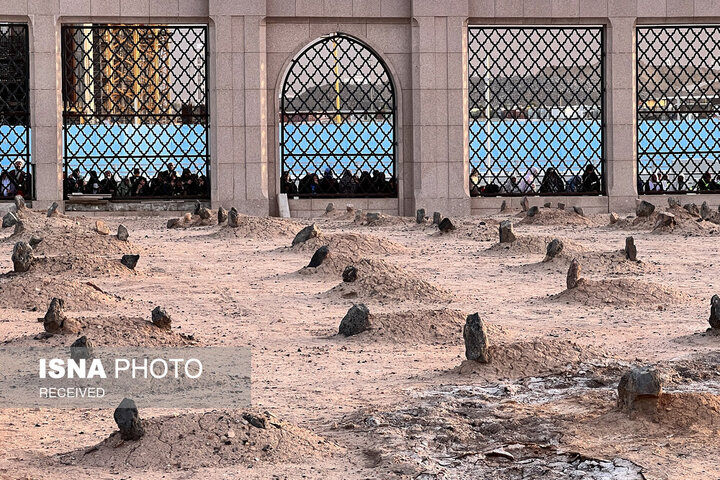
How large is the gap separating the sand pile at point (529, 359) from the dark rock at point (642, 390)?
989 mm

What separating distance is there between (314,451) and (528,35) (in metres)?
15.1

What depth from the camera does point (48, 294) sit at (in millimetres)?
7574

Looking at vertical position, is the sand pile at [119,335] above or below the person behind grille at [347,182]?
below

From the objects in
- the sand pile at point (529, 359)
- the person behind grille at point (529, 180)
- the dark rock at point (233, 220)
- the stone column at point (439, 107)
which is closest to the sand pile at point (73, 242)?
the dark rock at point (233, 220)

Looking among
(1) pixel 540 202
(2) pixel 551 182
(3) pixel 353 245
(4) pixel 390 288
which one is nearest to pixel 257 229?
(3) pixel 353 245

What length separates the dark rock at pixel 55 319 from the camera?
6.14 metres

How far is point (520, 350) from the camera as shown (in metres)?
5.67

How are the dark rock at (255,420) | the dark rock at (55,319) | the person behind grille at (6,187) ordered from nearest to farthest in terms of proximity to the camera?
the dark rock at (255,420), the dark rock at (55,319), the person behind grille at (6,187)

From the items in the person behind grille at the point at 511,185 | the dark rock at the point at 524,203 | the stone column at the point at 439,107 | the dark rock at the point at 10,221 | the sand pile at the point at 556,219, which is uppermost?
the stone column at the point at 439,107

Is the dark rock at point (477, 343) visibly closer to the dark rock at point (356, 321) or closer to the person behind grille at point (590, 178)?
the dark rock at point (356, 321)

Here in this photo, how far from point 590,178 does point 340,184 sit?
392cm

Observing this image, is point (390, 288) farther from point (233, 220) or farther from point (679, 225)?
point (679, 225)

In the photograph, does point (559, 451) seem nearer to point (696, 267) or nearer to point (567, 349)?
point (567, 349)

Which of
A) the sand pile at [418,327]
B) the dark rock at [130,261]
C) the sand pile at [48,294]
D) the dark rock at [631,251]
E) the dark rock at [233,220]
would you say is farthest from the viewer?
the dark rock at [233,220]
